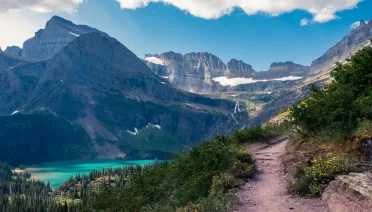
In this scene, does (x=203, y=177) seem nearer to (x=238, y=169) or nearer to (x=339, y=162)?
(x=238, y=169)

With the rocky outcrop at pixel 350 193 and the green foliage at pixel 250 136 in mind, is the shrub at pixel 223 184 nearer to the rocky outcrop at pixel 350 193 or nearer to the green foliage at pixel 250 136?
the rocky outcrop at pixel 350 193

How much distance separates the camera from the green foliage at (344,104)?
21844 millimetres

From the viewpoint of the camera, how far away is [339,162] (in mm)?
17797

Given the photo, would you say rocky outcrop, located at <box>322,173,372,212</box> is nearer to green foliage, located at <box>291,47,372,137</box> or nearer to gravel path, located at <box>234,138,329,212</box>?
gravel path, located at <box>234,138,329,212</box>

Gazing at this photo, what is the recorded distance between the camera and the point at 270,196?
19.6 m

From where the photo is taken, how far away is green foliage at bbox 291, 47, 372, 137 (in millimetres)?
21844

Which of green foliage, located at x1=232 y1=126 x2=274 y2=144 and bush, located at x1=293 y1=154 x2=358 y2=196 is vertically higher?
green foliage, located at x1=232 y1=126 x2=274 y2=144

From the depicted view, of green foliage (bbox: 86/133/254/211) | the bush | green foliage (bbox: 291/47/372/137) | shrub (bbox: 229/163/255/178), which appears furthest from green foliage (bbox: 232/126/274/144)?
the bush

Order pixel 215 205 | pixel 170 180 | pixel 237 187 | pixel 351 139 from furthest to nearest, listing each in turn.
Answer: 1. pixel 170 180
2. pixel 237 187
3. pixel 351 139
4. pixel 215 205

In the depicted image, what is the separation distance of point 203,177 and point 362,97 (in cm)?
1469

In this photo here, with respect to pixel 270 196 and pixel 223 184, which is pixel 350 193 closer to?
pixel 270 196

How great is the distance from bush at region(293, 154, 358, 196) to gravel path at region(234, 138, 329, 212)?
0.78 metres

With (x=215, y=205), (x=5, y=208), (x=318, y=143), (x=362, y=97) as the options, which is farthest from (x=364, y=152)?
(x=5, y=208)

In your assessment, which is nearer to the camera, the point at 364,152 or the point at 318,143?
the point at 364,152
